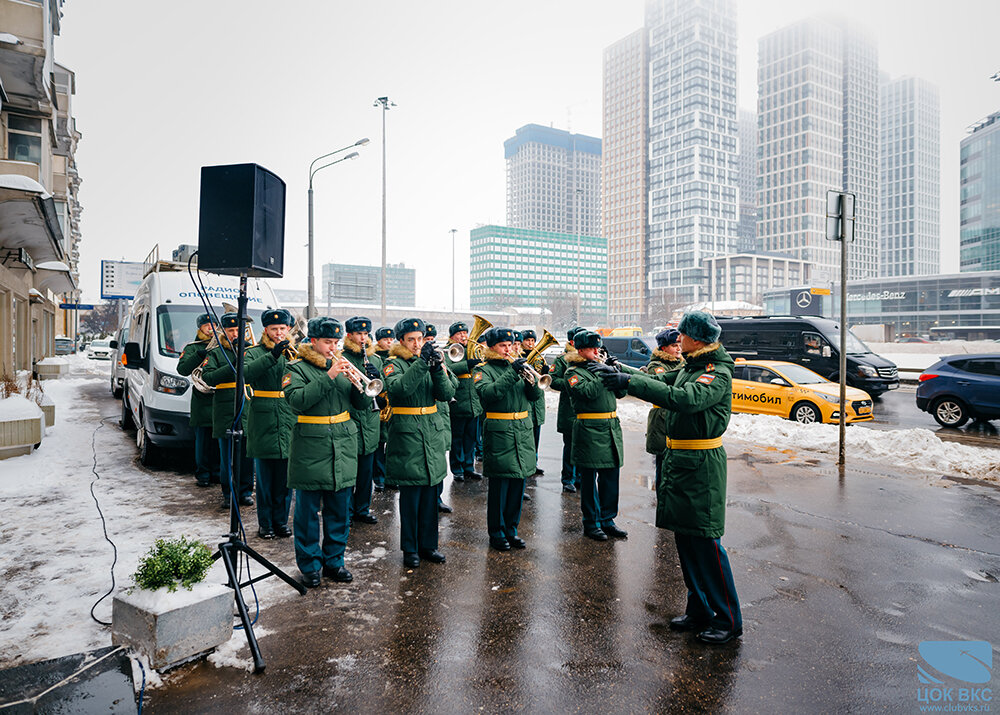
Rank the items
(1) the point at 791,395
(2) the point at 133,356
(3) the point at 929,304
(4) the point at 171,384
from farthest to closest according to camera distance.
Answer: (3) the point at 929,304, (1) the point at 791,395, (2) the point at 133,356, (4) the point at 171,384

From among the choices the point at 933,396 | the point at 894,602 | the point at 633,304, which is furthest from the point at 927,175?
the point at 894,602

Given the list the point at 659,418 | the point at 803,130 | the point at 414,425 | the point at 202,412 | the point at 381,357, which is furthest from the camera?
the point at 803,130

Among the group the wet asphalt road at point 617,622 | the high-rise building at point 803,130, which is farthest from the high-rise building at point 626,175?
the wet asphalt road at point 617,622

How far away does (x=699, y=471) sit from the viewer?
13.4 ft

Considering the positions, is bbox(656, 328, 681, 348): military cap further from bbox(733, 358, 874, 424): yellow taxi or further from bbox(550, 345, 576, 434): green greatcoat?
bbox(733, 358, 874, 424): yellow taxi

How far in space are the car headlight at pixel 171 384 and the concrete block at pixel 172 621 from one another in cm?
521

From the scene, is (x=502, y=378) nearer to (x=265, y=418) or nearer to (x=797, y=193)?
(x=265, y=418)

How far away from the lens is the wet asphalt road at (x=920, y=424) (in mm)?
11844

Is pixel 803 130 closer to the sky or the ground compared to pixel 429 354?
closer to the sky

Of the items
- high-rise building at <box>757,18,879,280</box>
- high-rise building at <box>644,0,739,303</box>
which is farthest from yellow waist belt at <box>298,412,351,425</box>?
high-rise building at <box>757,18,879,280</box>

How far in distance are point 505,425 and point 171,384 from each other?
5.25 metres

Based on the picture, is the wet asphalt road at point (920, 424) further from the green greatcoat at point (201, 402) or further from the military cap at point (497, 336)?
the green greatcoat at point (201, 402)

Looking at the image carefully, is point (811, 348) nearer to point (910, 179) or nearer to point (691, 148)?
point (691, 148)

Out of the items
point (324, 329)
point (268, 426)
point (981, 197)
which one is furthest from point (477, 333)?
point (981, 197)
